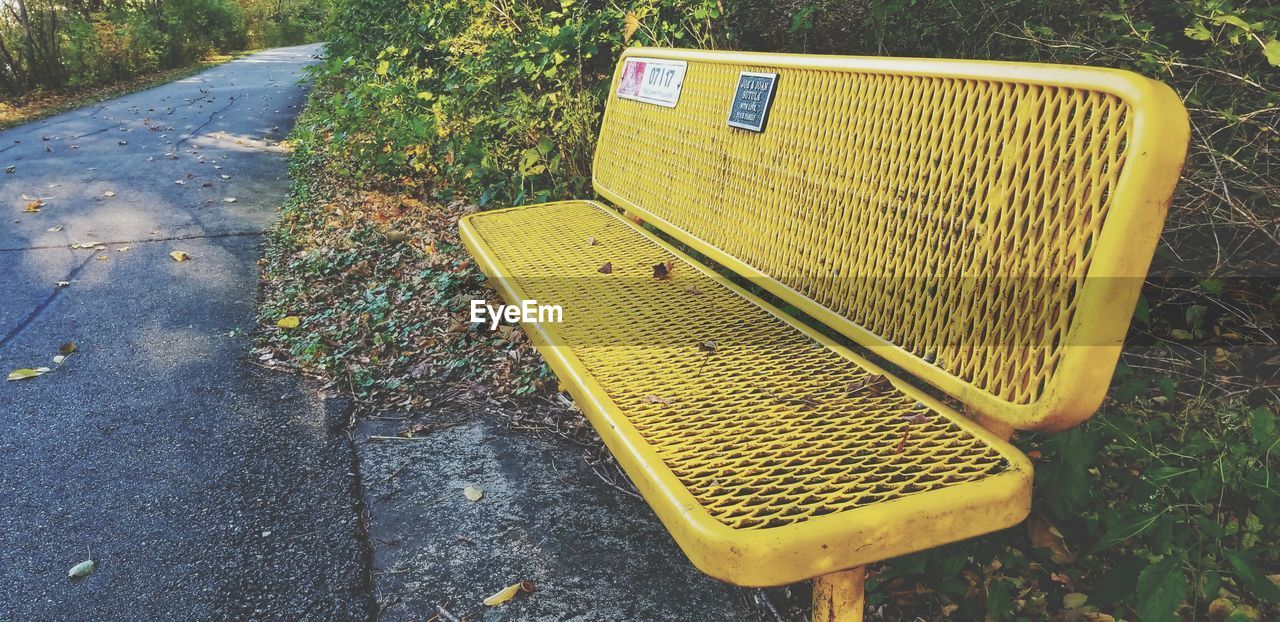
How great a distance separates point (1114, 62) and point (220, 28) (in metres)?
23.6

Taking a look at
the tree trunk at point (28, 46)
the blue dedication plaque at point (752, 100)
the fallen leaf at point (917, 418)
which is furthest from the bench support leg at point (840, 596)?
the tree trunk at point (28, 46)

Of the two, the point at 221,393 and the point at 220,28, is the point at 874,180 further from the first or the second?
the point at 220,28

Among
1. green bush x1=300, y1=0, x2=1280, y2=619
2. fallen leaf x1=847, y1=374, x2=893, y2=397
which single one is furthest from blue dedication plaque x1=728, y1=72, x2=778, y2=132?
fallen leaf x1=847, y1=374, x2=893, y2=397

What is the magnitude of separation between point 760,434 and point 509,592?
2.56ft

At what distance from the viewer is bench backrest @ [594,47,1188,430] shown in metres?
1.24

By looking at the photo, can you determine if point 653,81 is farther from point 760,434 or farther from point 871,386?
point 760,434

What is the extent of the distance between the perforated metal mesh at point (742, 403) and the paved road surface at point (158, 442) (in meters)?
0.86

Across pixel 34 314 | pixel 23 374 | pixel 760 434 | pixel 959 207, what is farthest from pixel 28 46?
pixel 959 207

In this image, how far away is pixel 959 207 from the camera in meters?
1.57

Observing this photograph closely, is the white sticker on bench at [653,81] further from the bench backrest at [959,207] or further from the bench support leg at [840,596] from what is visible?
the bench support leg at [840,596]

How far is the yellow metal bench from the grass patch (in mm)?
10327

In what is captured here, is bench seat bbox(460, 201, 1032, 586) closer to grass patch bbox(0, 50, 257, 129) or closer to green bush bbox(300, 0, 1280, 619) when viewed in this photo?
green bush bbox(300, 0, 1280, 619)

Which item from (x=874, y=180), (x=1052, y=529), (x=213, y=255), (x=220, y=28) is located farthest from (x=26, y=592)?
(x=220, y=28)

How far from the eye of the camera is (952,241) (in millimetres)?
1573
